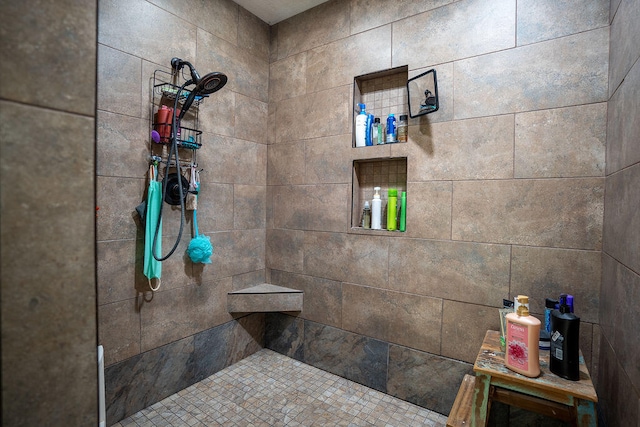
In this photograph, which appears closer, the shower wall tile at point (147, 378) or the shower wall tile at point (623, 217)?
the shower wall tile at point (623, 217)

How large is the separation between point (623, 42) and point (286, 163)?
1.90 metres

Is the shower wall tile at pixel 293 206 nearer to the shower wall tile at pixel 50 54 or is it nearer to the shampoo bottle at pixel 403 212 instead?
the shampoo bottle at pixel 403 212

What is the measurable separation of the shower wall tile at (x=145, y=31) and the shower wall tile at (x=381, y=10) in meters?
1.05

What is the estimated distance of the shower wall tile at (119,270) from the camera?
1.65 m

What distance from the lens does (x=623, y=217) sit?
3.72 feet

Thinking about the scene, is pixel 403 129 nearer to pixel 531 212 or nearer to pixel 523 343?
pixel 531 212

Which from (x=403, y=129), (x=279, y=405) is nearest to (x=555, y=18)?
(x=403, y=129)

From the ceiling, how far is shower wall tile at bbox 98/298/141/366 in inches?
83.1

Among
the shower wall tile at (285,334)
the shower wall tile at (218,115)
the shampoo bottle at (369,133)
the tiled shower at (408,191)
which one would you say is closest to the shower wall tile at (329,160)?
the tiled shower at (408,191)

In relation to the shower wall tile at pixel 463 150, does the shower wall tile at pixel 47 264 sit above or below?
below

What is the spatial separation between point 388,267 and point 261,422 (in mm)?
1122

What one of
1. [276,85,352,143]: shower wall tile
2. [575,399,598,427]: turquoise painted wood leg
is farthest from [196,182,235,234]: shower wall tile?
[575,399,598,427]: turquoise painted wood leg

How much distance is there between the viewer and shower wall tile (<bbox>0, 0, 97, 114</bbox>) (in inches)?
18.4

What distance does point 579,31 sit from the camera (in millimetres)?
1474
